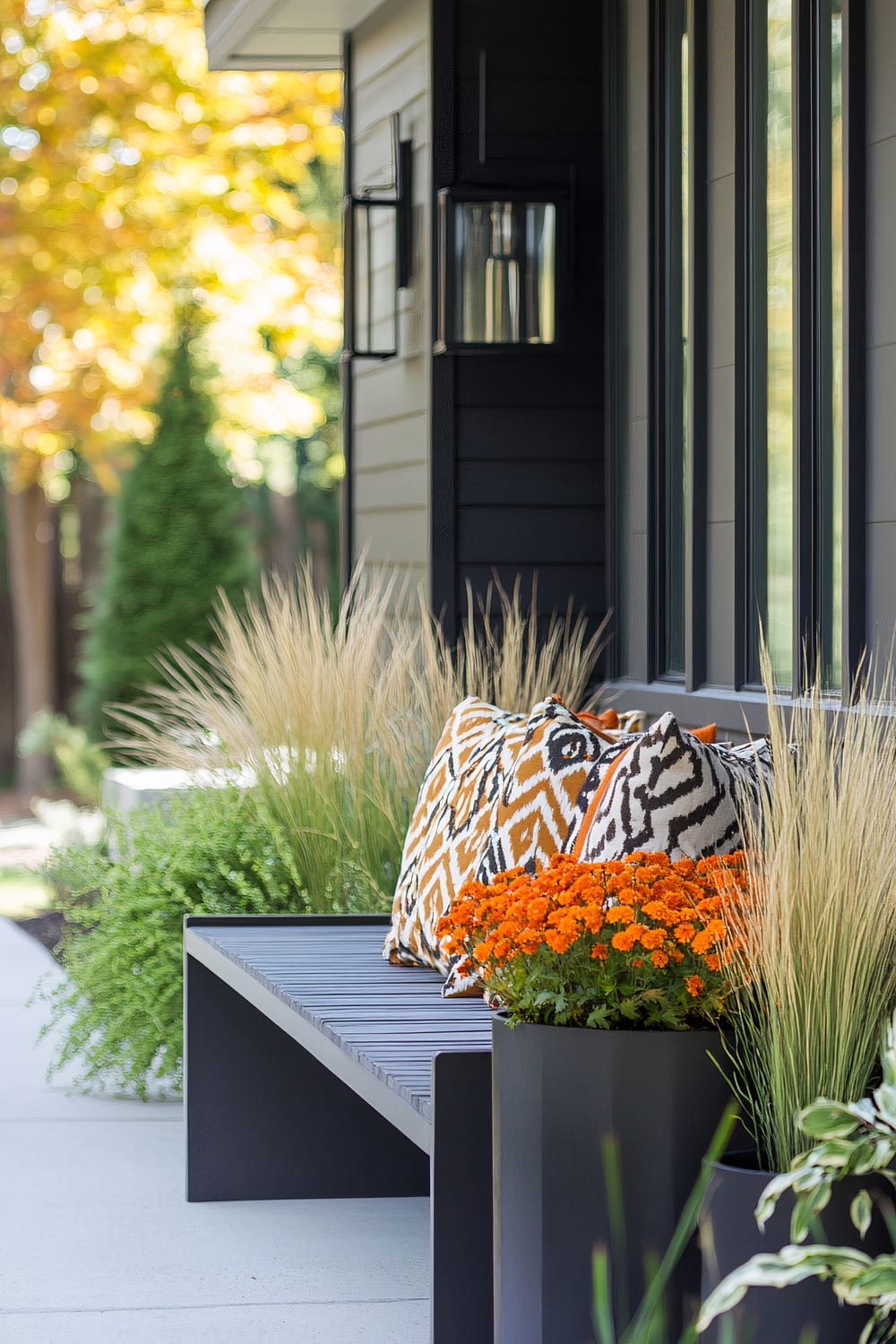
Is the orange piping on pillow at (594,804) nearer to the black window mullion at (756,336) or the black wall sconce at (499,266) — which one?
the black window mullion at (756,336)

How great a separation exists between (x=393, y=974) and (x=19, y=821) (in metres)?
8.04

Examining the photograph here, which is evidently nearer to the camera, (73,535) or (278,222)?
(278,222)

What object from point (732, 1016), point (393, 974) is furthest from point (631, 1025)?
point (393, 974)

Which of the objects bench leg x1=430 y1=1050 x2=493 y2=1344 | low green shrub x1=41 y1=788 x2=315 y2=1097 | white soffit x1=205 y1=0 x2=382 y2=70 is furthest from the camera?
white soffit x1=205 y1=0 x2=382 y2=70

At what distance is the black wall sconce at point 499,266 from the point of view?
5008mm

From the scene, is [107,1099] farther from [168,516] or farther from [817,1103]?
[168,516]

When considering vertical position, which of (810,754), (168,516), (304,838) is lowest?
(304,838)

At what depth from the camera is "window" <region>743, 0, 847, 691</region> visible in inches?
138

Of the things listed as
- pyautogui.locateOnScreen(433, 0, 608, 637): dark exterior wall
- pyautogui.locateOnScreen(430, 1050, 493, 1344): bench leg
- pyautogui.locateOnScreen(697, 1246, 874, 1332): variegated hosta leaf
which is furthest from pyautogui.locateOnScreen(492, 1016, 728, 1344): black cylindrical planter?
pyautogui.locateOnScreen(433, 0, 608, 637): dark exterior wall

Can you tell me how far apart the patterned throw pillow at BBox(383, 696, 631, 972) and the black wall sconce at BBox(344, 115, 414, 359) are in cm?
255

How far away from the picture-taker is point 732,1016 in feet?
6.57

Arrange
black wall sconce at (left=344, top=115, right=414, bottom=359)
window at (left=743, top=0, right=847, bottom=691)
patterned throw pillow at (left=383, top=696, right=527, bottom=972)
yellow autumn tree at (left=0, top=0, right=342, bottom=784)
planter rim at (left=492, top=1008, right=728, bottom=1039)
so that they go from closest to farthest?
planter rim at (left=492, top=1008, right=728, bottom=1039) < patterned throw pillow at (left=383, top=696, right=527, bottom=972) < window at (left=743, top=0, right=847, bottom=691) < black wall sconce at (left=344, top=115, right=414, bottom=359) < yellow autumn tree at (left=0, top=0, right=342, bottom=784)

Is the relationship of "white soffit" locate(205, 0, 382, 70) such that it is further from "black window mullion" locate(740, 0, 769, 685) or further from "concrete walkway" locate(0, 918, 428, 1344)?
"concrete walkway" locate(0, 918, 428, 1344)

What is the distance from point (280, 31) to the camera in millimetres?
5969
